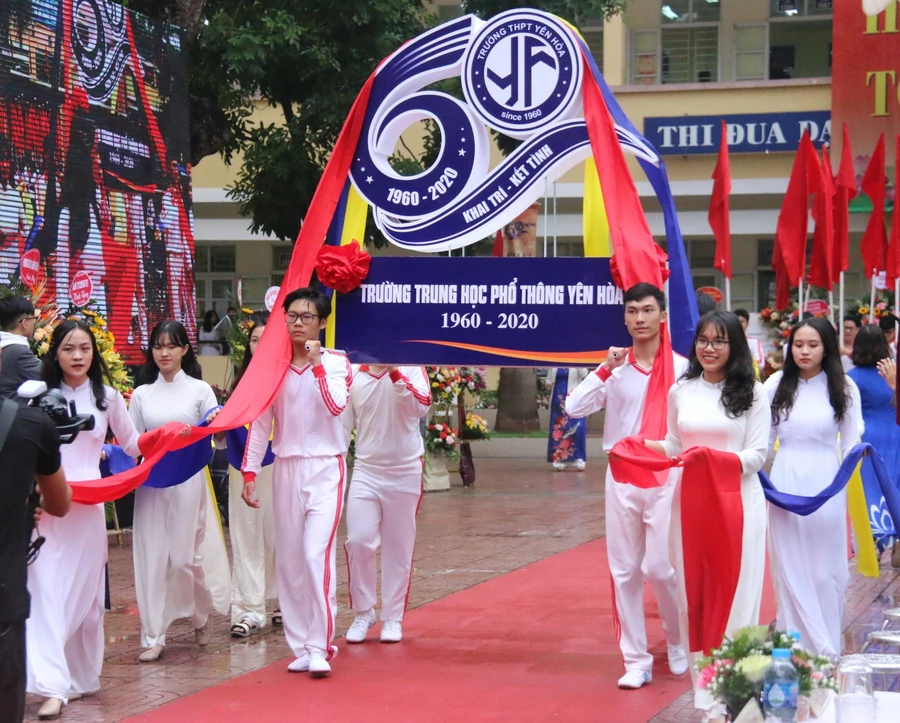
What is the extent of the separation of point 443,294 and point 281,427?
1152 mm

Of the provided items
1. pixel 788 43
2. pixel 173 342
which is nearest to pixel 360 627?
pixel 173 342

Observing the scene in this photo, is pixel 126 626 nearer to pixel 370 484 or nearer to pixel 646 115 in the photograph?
pixel 370 484

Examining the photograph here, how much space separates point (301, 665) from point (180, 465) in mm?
1400

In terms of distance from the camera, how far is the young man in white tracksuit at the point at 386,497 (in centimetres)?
790

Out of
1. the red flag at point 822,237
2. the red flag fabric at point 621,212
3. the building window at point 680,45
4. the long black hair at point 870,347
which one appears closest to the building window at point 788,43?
the building window at point 680,45

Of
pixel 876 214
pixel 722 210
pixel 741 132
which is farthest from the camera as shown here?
pixel 741 132

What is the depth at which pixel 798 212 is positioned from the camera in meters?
14.7

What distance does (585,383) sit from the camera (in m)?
7.02

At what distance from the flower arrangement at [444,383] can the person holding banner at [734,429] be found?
30.1 feet

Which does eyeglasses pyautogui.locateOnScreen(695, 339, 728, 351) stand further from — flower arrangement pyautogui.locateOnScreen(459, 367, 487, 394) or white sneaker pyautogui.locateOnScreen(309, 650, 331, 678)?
flower arrangement pyautogui.locateOnScreen(459, 367, 487, 394)

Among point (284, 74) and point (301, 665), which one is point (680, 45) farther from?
point (301, 665)

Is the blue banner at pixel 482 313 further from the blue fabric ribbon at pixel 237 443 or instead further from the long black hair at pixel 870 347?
the long black hair at pixel 870 347

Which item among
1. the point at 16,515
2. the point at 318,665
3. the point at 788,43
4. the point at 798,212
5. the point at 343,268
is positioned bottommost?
the point at 318,665

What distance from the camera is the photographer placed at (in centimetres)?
427
